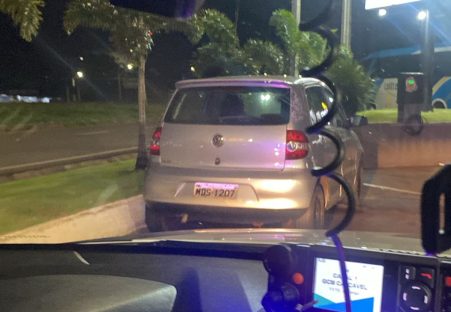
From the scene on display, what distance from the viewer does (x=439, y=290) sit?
2080mm

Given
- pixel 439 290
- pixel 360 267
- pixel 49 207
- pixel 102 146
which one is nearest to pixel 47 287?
pixel 360 267

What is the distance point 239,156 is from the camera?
20.5 feet

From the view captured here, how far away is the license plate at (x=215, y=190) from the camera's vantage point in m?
6.21

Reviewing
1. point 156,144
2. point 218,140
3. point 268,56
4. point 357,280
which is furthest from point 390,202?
point 268,56

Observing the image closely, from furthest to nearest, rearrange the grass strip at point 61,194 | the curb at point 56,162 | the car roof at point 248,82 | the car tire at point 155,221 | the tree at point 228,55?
1. the tree at point 228,55
2. the curb at point 56,162
3. the grass strip at point 61,194
4. the car tire at point 155,221
5. the car roof at point 248,82

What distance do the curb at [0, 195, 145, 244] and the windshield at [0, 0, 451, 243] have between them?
0.06ft

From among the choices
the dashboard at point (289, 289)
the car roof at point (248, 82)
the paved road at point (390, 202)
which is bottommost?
the paved road at point (390, 202)

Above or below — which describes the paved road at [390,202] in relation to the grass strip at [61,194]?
below

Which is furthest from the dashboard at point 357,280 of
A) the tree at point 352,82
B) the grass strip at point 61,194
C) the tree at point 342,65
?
the tree at point 352,82

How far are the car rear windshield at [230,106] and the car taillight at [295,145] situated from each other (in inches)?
6.7

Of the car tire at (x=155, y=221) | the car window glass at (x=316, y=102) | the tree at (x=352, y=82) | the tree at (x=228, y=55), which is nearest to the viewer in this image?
the car window glass at (x=316, y=102)

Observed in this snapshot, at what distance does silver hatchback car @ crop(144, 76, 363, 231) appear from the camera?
20.2 ft

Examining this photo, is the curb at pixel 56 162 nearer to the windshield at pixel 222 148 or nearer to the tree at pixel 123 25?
the windshield at pixel 222 148

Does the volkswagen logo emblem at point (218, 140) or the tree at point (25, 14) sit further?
the tree at point (25, 14)
